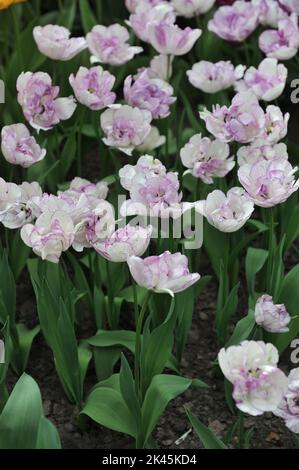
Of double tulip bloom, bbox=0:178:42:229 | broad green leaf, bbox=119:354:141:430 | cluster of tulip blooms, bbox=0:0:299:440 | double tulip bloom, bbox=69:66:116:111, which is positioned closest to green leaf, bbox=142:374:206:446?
broad green leaf, bbox=119:354:141:430

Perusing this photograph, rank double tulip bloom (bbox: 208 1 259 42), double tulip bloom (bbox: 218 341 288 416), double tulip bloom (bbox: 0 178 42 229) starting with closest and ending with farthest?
1. double tulip bloom (bbox: 218 341 288 416)
2. double tulip bloom (bbox: 0 178 42 229)
3. double tulip bloom (bbox: 208 1 259 42)

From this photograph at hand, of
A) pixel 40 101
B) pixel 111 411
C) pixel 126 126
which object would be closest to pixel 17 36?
pixel 40 101

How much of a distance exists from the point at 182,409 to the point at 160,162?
0.51m

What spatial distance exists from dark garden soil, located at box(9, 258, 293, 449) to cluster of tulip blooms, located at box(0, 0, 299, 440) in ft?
0.93

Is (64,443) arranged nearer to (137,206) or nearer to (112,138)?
(137,206)

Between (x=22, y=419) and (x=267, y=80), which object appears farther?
(x=267, y=80)

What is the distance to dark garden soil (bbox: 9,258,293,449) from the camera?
1.79m

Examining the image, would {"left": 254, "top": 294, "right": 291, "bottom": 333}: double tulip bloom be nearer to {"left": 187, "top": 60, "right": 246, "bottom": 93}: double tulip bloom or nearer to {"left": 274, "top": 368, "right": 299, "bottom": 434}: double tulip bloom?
{"left": 274, "top": 368, "right": 299, "bottom": 434}: double tulip bloom

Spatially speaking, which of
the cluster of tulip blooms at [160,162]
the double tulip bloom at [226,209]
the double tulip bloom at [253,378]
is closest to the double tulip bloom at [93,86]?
the cluster of tulip blooms at [160,162]

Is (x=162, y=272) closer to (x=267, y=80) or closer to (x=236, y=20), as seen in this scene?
(x=267, y=80)

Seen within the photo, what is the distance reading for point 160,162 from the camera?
5.80 feet

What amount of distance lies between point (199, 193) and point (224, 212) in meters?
0.46

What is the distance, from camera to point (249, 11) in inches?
89.2
